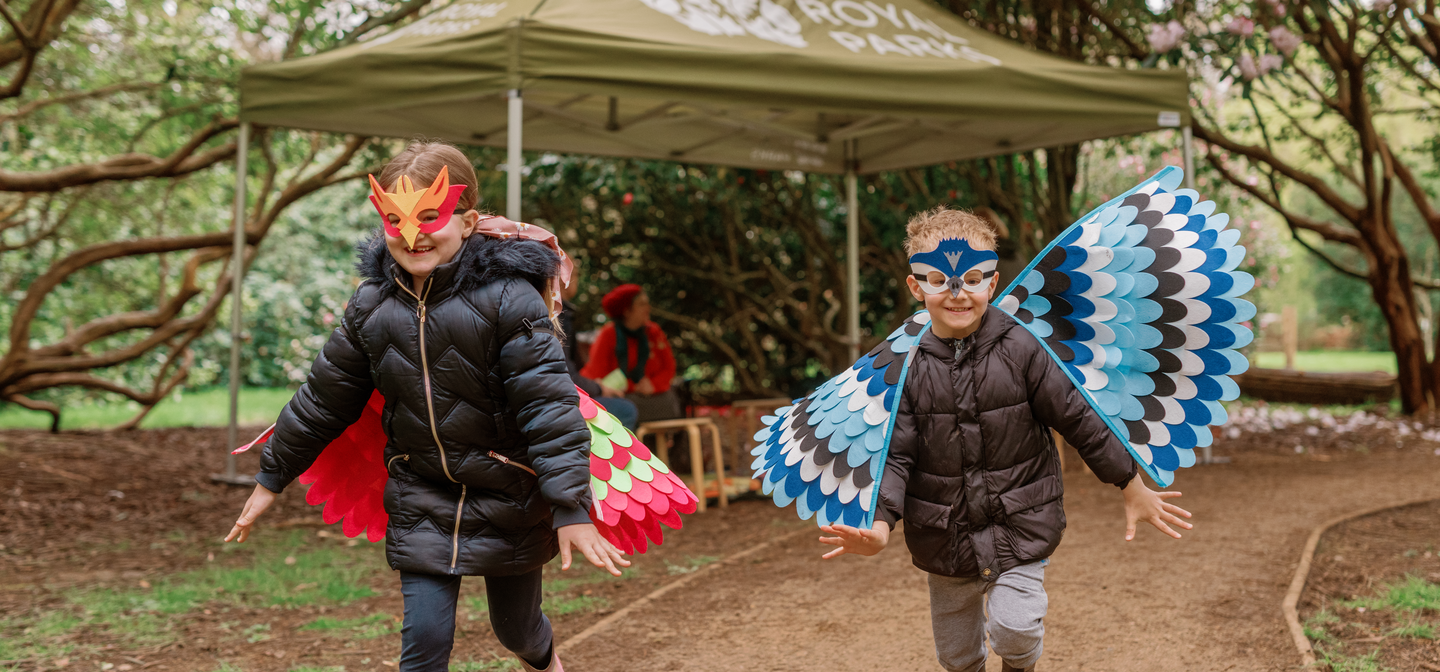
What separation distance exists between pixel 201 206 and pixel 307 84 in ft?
24.4

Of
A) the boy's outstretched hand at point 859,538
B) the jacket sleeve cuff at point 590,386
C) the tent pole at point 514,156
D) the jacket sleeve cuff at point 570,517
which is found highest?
the tent pole at point 514,156

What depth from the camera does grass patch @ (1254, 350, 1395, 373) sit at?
1980cm

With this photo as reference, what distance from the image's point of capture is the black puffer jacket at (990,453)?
243cm

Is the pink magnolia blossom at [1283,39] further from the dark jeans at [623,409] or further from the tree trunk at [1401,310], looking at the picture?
the dark jeans at [623,409]

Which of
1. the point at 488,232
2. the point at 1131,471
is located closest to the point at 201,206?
Answer: the point at 488,232

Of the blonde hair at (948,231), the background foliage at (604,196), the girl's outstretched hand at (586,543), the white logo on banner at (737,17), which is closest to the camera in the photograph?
the girl's outstretched hand at (586,543)

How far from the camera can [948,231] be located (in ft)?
8.23

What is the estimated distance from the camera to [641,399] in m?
6.64

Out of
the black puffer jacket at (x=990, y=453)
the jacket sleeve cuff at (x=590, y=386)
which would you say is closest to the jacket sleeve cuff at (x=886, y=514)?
the black puffer jacket at (x=990, y=453)

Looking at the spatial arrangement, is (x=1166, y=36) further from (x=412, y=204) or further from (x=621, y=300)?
(x=412, y=204)

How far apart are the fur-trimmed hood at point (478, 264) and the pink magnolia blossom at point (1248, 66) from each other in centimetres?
606

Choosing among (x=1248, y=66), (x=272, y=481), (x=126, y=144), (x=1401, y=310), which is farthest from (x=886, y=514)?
(x=1401, y=310)

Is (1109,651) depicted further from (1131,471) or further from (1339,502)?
(1339,502)

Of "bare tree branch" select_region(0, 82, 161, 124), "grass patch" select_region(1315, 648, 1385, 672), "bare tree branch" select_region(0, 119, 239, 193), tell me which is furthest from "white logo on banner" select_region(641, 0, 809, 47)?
"bare tree branch" select_region(0, 82, 161, 124)
